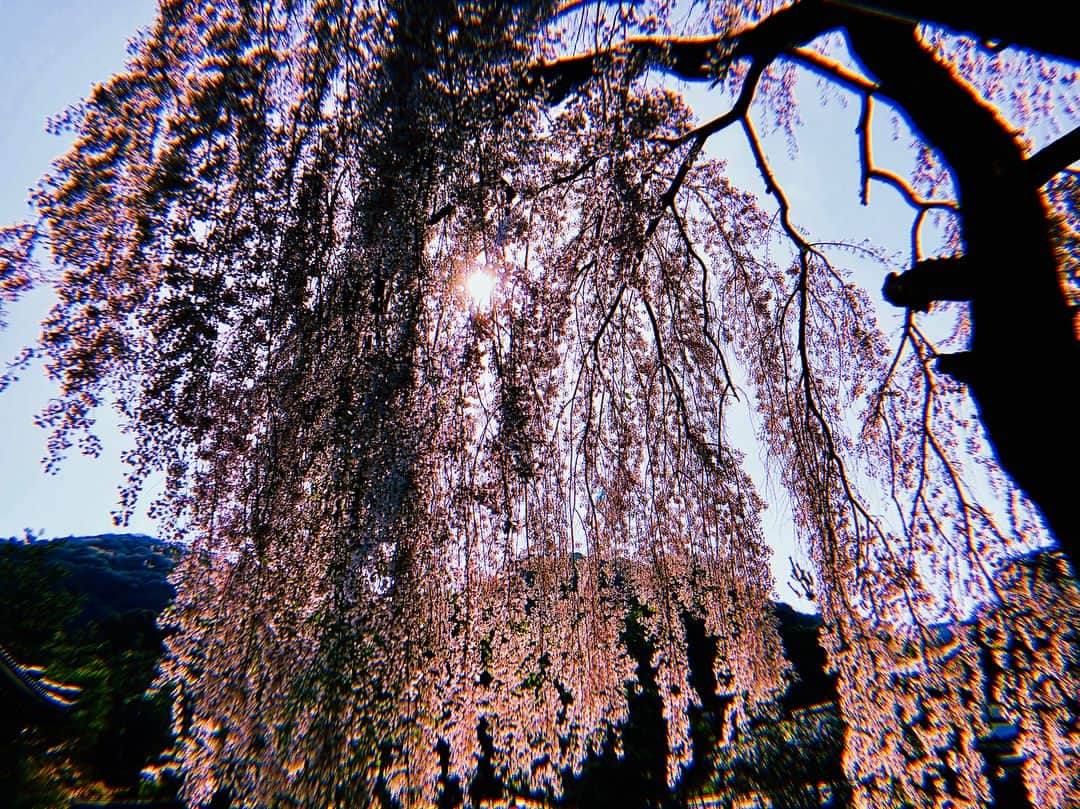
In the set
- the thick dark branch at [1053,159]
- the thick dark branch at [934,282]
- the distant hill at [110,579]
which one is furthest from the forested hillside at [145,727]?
the distant hill at [110,579]

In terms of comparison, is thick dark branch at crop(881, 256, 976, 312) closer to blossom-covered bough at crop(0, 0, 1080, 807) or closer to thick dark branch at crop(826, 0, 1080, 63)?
blossom-covered bough at crop(0, 0, 1080, 807)

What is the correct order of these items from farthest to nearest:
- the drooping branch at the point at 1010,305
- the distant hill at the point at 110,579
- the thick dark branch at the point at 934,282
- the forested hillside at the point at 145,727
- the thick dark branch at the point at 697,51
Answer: the distant hill at the point at 110,579 → the forested hillside at the point at 145,727 → the thick dark branch at the point at 697,51 → the thick dark branch at the point at 934,282 → the drooping branch at the point at 1010,305

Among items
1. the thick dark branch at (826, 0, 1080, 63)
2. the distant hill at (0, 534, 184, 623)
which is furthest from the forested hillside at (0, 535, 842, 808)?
the distant hill at (0, 534, 184, 623)

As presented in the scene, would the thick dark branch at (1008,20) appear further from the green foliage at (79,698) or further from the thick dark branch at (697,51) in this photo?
the green foliage at (79,698)

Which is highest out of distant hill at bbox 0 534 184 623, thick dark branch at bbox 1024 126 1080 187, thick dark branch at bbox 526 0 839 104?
distant hill at bbox 0 534 184 623

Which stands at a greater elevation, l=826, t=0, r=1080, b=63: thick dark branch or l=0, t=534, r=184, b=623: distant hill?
l=0, t=534, r=184, b=623: distant hill

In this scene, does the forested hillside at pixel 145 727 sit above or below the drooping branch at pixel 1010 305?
below

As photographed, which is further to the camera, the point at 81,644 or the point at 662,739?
the point at 81,644

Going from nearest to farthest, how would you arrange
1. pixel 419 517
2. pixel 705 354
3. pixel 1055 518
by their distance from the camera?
pixel 1055 518 → pixel 419 517 → pixel 705 354

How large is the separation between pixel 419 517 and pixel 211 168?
176 centimetres

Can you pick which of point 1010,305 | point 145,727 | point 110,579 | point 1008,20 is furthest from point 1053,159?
point 110,579

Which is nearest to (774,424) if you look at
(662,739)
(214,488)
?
(214,488)

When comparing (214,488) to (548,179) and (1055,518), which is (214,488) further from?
(1055,518)

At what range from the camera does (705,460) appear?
117 inches
